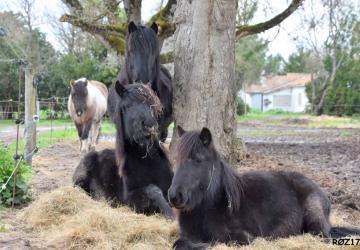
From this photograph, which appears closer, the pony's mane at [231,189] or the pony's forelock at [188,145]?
the pony's forelock at [188,145]

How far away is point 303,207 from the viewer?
5.14 meters

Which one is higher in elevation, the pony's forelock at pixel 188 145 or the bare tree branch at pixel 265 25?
the bare tree branch at pixel 265 25

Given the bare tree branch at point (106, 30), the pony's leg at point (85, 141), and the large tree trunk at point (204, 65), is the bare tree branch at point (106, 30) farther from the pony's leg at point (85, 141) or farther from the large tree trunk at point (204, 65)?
the large tree trunk at point (204, 65)

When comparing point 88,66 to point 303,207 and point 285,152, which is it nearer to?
point 285,152

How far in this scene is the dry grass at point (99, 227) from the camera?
471cm

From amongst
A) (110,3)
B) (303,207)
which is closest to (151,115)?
(303,207)

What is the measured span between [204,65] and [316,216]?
11.2 ft

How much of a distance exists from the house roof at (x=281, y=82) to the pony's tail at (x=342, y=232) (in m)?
71.1

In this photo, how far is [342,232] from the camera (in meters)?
5.15

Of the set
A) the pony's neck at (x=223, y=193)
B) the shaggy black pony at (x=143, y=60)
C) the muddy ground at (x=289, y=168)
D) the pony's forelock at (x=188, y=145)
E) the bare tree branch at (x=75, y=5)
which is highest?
the bare tree branch at (x=75, y=5)

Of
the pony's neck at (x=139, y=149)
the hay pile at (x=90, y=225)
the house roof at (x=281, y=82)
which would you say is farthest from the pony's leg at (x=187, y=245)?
the house roof at (x=281, y=82)

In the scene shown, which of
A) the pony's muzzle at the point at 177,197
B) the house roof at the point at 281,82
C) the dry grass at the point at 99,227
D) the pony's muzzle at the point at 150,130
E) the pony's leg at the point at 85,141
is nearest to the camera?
the pony's muzzle at the point at 177,197

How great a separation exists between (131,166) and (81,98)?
26.0 feet

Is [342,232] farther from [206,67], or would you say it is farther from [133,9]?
[133,9]
